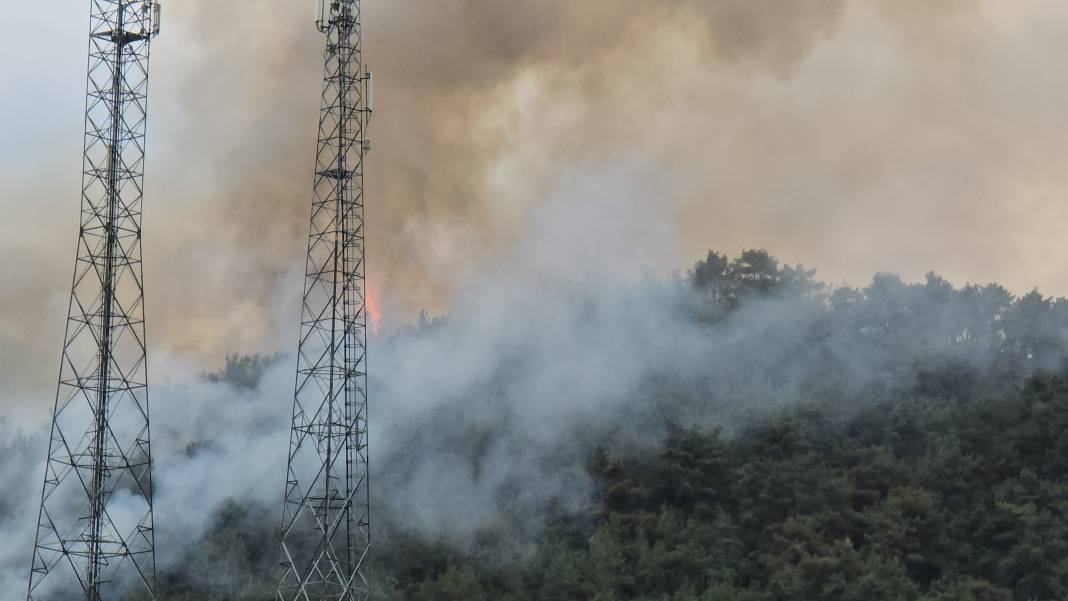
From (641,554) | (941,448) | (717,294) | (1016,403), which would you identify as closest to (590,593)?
(641,554)

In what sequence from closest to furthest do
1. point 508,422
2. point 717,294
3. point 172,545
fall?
point 172,545 → point 508,422 → point 717,294

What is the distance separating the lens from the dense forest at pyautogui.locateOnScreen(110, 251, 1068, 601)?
5756 centimetres

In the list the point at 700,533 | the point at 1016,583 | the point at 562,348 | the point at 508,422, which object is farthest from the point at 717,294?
the point at 1016,583

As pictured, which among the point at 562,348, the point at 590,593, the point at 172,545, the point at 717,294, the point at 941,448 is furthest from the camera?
the point at 717,294

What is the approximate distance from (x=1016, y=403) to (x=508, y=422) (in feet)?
88.8

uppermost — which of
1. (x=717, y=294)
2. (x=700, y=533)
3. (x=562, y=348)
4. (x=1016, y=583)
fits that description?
(x=717, y=294)

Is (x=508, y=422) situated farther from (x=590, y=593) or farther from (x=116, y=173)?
(x=116, y=173)

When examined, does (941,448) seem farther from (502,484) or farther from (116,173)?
(116,173)

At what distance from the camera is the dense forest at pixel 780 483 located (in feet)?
189

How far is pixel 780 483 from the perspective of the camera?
64312 millimetres

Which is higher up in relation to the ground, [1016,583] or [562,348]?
[562,348]

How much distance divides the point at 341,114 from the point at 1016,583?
117 feet

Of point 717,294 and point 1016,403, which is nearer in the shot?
point 1016,403

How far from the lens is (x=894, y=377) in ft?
250
